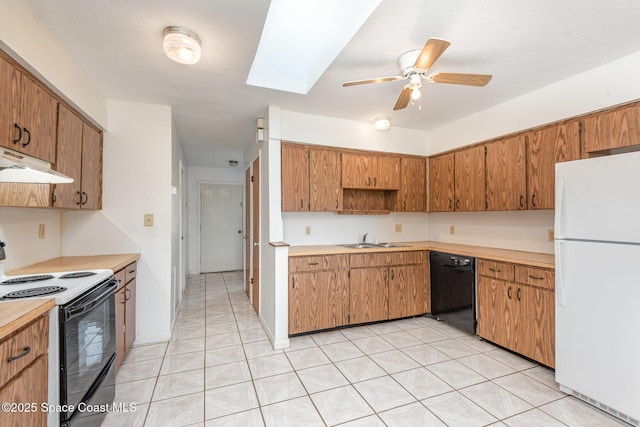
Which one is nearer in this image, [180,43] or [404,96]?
[180,43]

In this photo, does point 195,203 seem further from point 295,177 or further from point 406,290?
point 406,290

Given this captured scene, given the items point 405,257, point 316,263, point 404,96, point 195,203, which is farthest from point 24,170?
point 195,203

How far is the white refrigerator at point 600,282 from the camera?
168cm

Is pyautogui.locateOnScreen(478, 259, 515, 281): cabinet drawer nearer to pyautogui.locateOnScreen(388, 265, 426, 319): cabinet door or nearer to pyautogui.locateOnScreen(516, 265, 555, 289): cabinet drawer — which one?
pyautogui.locateOnScreen(516, 265, 555, 289): cabinet drawer

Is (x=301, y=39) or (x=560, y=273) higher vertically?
(x=301, y=39)

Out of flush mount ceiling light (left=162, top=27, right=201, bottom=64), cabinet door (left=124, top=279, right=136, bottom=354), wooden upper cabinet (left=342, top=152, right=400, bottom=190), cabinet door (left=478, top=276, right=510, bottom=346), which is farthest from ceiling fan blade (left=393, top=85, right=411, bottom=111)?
cabinet door (left=124, top=279, right=136, bottom=354)

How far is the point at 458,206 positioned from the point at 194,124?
3391 millimetres

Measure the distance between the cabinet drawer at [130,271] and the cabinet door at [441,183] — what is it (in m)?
3.48

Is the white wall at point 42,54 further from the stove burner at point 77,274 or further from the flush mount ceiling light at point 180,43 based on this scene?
the stove burner at point 77,274

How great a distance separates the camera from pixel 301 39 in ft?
7.89

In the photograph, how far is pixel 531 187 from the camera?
2.66 metres

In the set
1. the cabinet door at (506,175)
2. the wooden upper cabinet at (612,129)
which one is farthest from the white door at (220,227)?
the wooden upper cabinet at (612,129)

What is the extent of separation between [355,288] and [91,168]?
109 inches

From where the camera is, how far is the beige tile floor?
1766mm
